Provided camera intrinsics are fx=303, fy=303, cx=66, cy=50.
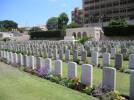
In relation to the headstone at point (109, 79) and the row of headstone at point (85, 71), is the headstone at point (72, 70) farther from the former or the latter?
the headstone at point (109, 79)

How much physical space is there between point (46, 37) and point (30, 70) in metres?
69.7

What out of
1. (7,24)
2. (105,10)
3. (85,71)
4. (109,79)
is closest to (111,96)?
(109,79)

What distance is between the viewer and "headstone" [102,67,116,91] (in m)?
9.22

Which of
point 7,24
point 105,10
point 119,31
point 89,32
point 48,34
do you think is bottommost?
point 48,34

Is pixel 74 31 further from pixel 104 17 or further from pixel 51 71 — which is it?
pixel 51 71

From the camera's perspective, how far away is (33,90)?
10.1 m

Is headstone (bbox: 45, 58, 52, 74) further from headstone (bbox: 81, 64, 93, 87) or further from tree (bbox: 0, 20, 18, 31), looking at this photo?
tree (bbox: 0, 20, 18, 31)

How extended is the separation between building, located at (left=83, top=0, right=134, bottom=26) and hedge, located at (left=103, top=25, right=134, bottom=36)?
105 feet

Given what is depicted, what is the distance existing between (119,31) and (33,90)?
5205cm

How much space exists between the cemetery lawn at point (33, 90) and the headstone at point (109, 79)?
74 centimetres

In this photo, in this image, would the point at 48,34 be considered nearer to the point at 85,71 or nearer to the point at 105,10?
the point at 105,10

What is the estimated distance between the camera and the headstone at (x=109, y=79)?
30.2ft

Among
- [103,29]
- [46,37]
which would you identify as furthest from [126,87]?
[46,37]

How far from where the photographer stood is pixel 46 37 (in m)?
83.8
